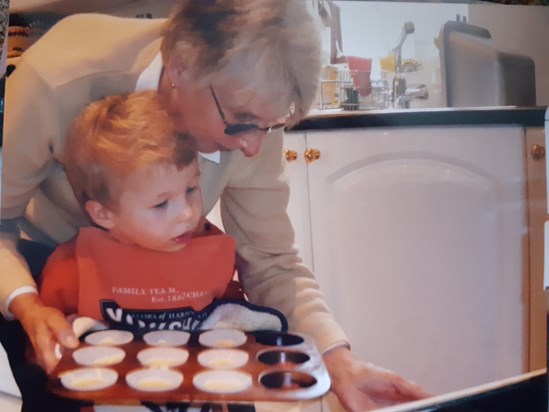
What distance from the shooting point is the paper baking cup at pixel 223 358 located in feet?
2.31

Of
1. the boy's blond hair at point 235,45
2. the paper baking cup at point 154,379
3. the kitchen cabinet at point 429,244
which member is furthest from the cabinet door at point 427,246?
the paper baking cup at point 154,379

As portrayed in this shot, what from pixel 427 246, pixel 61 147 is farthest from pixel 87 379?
pixel 427 246

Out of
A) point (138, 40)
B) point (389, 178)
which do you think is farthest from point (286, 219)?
point (138, 40)

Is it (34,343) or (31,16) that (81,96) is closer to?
(31,16)

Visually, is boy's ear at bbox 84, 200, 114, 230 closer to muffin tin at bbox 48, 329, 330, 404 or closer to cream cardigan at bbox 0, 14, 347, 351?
cream cardigan at bbox 0, 14, 347, 351

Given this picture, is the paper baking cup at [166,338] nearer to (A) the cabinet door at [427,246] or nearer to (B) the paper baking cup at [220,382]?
(B) the paper baking cup at [220,382]

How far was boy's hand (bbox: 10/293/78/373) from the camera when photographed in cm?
68

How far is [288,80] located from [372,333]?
0.35 meters

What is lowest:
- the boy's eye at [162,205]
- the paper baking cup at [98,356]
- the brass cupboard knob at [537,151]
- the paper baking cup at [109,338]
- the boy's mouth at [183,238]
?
the paper baking cup at [98,356]

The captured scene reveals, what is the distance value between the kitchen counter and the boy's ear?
25 centimetres

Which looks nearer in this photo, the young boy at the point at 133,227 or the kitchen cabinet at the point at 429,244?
the young boy at the point at 133,227

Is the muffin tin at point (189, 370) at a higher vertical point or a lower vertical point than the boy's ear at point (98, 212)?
lower

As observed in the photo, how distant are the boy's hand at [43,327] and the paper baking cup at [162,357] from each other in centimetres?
8

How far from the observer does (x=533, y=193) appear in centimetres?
86
